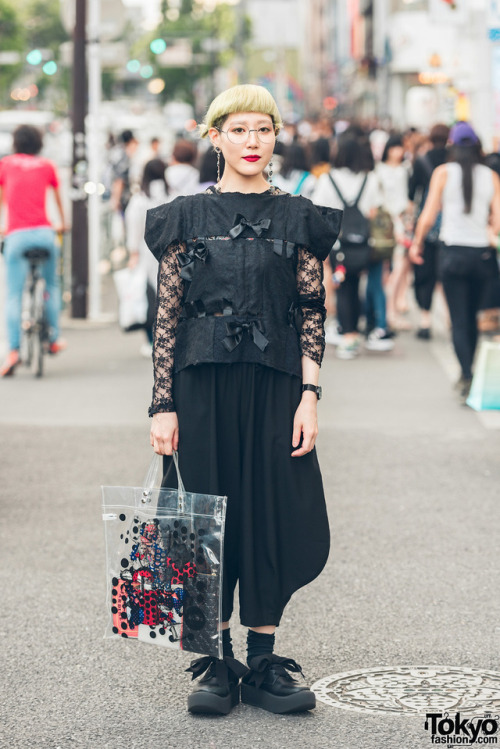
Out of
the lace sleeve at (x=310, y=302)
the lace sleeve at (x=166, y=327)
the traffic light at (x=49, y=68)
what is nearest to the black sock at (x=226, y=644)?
the lace sleeve at (x=166, y=327)

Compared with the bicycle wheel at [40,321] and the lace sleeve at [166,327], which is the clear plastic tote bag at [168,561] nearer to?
the lace sleeve at [166,327]

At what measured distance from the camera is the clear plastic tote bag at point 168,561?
Answer: 4.18 m

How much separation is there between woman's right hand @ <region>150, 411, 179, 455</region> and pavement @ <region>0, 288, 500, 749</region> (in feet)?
2.66

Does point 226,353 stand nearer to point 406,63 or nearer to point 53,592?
point 53,592

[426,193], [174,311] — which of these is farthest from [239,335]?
[426,193]

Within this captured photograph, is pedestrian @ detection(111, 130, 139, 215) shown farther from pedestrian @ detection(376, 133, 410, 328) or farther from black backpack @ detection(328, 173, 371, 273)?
black backpack @ detection(328, 173, 371, 273)

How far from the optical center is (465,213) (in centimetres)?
991

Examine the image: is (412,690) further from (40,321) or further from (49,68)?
(49,68)

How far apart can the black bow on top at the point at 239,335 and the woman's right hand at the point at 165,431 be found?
29 cm

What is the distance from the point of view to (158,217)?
4.36 m

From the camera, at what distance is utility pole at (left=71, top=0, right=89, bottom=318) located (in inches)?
605

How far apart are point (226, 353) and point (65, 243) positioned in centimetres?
1221

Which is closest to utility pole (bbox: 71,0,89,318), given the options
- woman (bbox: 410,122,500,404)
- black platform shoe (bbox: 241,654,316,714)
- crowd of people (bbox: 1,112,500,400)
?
crowd of people (bbox: 1,112,500,400)

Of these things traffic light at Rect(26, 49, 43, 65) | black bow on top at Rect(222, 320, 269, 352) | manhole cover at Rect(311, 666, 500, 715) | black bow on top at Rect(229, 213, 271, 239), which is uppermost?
traffic light at Rect(26, 49, 43, 65)
